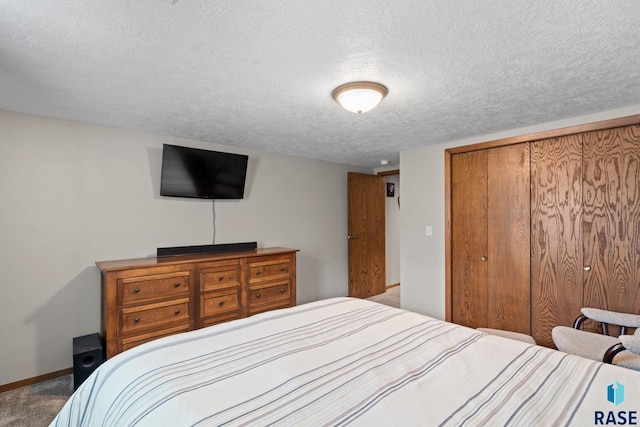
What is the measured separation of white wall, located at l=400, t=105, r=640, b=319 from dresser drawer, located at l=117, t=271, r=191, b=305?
101 inches

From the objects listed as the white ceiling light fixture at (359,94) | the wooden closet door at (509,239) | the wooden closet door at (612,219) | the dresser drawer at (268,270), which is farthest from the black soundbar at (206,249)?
the wooden closet door at (612,219)

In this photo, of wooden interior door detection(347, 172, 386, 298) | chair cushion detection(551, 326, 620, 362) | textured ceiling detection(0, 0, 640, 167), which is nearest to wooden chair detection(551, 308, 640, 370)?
chair cushion detection(551, 326, 620, 362)

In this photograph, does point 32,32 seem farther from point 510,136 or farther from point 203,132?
point 510,136

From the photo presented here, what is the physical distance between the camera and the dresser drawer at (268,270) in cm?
326

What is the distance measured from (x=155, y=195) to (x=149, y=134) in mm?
622

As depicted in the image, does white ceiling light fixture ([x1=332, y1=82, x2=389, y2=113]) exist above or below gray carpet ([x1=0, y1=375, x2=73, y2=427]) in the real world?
above

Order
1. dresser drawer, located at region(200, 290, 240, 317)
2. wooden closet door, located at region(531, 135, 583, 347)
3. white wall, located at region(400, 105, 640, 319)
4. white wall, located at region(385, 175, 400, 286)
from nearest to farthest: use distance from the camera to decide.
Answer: wooden closet door, located at region(531, 135, 583, 347)
dresser drawer, located at region(200, 290, 240, 317)
white wall, located at region(400, 105, 640, 319)
white wall, located at region(385, 175, 400, 286)

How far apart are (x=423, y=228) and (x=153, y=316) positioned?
2.99 m

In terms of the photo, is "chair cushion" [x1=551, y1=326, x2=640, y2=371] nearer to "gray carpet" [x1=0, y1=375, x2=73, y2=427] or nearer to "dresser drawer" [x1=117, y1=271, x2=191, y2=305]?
"dresser drawer" [x1=117, y1=271, x2=191, y2=305]

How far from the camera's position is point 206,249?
3412 millimetres

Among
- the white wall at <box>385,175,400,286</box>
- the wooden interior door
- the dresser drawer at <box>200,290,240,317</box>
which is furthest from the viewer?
the white wall at <box>385,175,400,286</box>

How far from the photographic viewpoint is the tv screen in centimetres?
306

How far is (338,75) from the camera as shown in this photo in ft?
6.00

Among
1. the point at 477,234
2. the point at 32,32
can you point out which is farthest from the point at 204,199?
the point at 477,234
